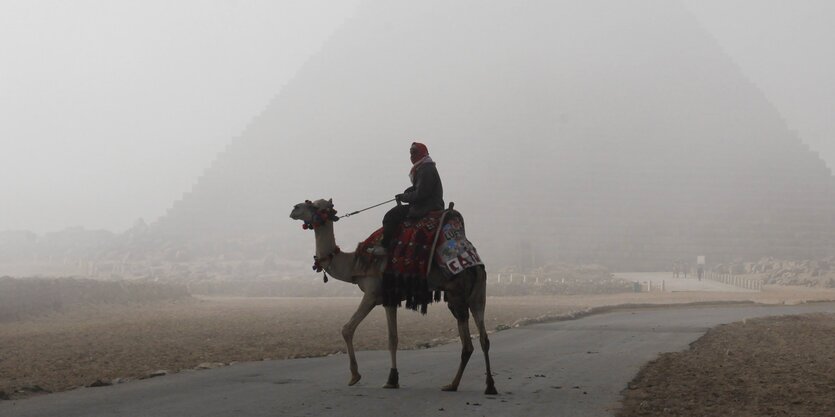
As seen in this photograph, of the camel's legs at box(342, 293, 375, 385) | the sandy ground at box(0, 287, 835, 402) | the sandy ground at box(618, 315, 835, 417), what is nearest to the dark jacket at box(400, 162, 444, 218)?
the camel's legs at box(342, 293, 375, 385)

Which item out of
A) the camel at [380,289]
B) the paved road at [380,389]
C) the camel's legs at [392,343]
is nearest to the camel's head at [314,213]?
the camel at [380,289]

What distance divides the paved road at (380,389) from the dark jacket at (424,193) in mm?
1716

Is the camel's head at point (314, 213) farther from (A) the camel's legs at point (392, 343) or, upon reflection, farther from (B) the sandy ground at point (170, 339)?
(B) the sandy ground at point (170, 339)

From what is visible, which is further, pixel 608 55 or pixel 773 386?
pixel 608 55

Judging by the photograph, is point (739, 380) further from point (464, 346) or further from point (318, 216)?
point (318, 216)

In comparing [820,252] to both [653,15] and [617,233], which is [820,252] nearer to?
[617,233]

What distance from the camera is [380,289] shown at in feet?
31.3

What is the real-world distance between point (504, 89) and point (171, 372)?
121 meters

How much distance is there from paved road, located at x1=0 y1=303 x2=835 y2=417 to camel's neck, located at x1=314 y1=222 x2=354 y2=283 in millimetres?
1083

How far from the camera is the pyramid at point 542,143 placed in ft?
321

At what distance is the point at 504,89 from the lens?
130125 millimetres

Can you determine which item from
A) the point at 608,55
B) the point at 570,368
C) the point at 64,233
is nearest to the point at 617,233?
the point at 608,55

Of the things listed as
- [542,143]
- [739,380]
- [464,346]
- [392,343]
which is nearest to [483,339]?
[464,346]

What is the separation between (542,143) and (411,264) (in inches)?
4396
